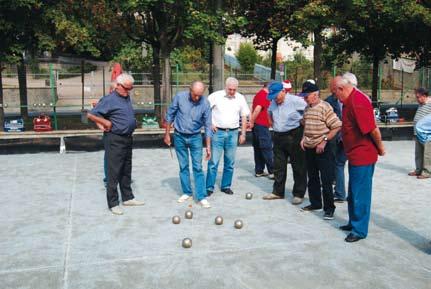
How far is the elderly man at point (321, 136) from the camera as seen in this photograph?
7.09 metres

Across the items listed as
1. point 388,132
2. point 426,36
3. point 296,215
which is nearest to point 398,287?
point 296,215

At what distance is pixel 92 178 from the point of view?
9.81 metres

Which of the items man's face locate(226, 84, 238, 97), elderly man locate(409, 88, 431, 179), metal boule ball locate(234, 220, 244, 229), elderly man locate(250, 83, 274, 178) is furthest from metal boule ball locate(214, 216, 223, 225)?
elderly man locate(409, 88, 431, 179)

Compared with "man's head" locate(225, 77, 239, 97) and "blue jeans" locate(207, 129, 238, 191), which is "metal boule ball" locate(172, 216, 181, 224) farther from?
"man's head" locate(225, 77, 239, 97)

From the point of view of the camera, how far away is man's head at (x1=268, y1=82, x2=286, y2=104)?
25.7 feet

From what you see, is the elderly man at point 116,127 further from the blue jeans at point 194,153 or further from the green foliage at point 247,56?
the green foliage at point 247,56

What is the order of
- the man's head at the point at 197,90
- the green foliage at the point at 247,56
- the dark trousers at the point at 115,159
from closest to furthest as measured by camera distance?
the dark trousers at the point at 115,159 < the man's head at the point at 197,90 < the green foliage at the point at 247,56

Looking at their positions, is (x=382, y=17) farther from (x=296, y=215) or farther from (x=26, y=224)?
(x=26, y=224)

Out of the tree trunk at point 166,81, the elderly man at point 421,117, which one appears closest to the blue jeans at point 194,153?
the elderly man at point 421,117

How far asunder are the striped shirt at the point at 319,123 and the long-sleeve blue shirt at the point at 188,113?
1.48m

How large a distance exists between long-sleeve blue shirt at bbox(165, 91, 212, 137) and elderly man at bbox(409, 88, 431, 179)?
3.85 m

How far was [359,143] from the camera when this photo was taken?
6.07 metres

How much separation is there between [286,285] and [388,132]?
39.0ft

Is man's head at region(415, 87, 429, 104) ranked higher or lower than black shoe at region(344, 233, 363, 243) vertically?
higher
